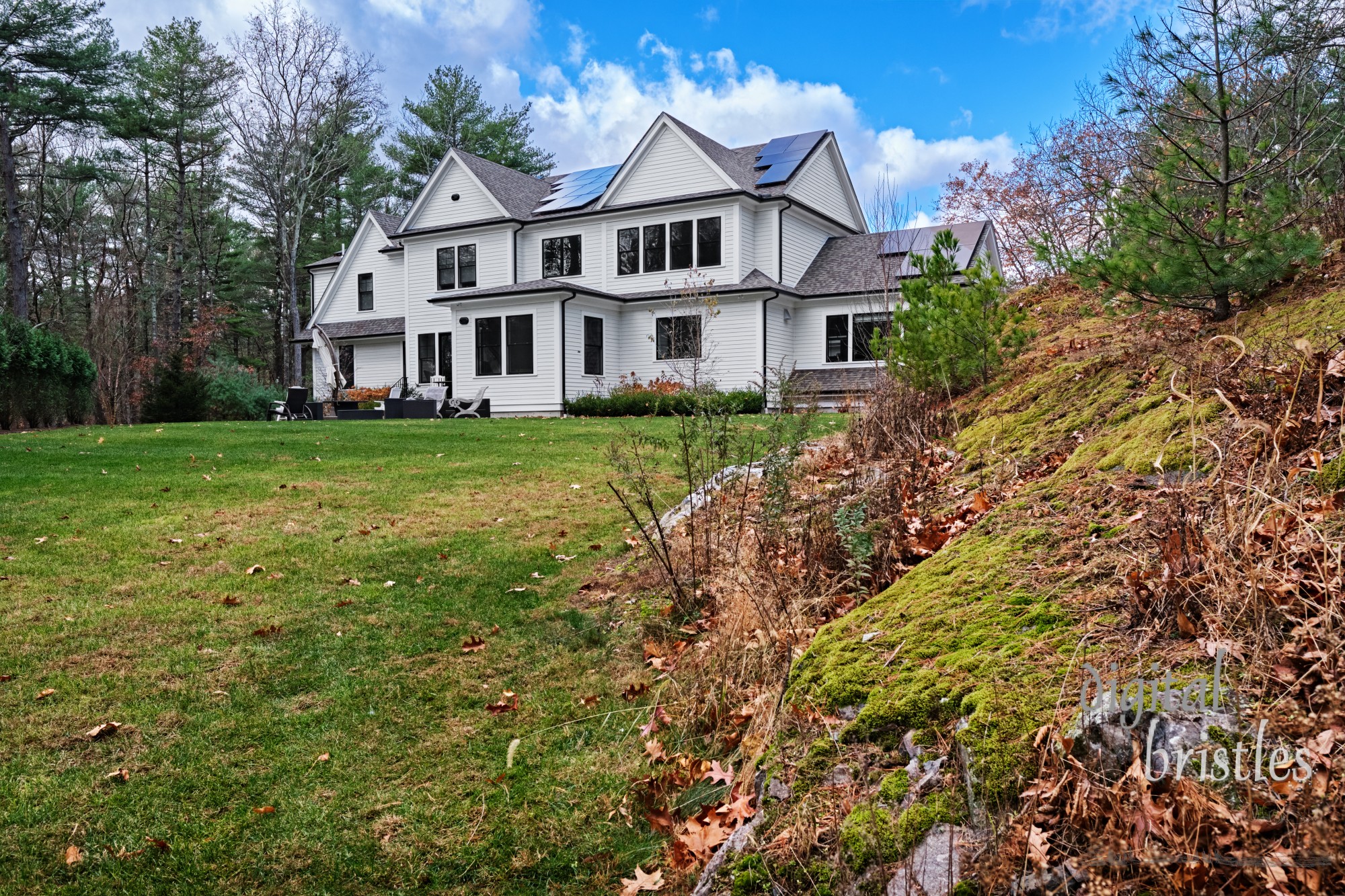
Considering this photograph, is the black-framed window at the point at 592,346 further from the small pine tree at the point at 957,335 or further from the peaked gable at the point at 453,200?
the small pine tree at the point at 957,335

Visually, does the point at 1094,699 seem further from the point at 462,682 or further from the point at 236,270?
the point at 236,270

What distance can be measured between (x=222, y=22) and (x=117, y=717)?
35.7 metres

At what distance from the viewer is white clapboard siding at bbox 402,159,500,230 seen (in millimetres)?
24906

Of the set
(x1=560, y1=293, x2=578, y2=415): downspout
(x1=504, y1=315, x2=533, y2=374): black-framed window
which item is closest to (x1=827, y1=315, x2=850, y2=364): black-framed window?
(x1=560, y1=293, x2=578, y2=415): downspout

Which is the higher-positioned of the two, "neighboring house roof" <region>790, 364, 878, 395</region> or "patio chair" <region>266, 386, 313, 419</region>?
"neighboring house roof" <region>790, 364, 878, 395</region>

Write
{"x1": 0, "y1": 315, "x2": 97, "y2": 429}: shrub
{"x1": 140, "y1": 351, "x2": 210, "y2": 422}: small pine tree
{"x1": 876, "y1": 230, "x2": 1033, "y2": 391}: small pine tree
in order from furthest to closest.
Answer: {"x1": 140, "y1": 351, "x2": 210, "y2": 422}: small pine tree, {"x1": 0, "y1": 315, "x2": 97, "y2": 429}: shrub, {"x1": 876, "y1": 230, "x2": 1033, "y2": 391}: small pine tree

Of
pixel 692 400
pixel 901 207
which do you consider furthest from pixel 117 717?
pixel 901 207

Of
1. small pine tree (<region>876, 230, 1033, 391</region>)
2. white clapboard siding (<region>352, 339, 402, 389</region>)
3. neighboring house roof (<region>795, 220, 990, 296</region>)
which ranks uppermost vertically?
neighboring house roof (<region>795, 220, 990, 296</region>)

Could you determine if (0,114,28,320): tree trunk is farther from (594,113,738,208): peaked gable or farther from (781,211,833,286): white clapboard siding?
(781,211,833,286): white clapboard siding

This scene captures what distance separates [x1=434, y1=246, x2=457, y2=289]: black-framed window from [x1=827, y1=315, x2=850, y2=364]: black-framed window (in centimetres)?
1152

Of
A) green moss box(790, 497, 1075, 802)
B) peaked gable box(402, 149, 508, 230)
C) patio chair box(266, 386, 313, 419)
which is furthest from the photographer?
peaked gable box(402, 149, 508, 230)

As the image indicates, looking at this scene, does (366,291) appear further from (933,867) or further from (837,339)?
(933,867)

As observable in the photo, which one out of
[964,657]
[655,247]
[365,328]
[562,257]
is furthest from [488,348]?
[964,657]

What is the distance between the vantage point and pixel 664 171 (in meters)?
22.5
